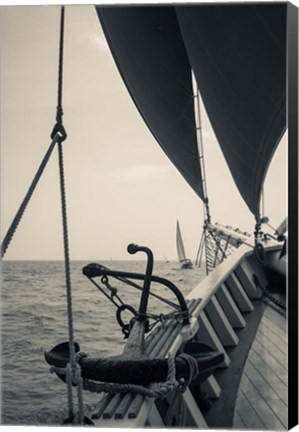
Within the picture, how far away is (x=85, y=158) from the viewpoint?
254 centimetres

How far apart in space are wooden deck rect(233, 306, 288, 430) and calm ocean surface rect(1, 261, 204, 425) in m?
0.57

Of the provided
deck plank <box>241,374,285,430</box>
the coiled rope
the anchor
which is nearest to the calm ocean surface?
the anchor

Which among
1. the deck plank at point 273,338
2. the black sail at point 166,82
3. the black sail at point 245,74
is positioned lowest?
the deck plank at point 273,338

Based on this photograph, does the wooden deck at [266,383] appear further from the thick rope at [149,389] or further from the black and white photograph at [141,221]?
the thick rope at [149,389]

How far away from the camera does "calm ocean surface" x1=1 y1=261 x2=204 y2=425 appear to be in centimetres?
218

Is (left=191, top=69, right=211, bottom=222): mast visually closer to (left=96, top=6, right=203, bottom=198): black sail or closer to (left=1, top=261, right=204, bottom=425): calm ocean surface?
(left=96, top=6, right=203, bottom=198): black sail

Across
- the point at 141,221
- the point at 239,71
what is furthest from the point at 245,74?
the point at 141,221

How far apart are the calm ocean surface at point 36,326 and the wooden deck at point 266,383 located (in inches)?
22.6

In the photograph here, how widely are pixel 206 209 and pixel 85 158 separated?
3.53 feet

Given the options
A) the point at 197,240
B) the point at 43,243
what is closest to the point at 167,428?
the point at 43,243

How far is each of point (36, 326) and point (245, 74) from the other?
1.30 meters

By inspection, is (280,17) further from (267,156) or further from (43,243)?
(43,243)

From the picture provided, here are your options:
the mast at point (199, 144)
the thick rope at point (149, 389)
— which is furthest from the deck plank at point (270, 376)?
the mast at point (199, 144)

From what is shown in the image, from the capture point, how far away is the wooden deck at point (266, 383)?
1.95m
